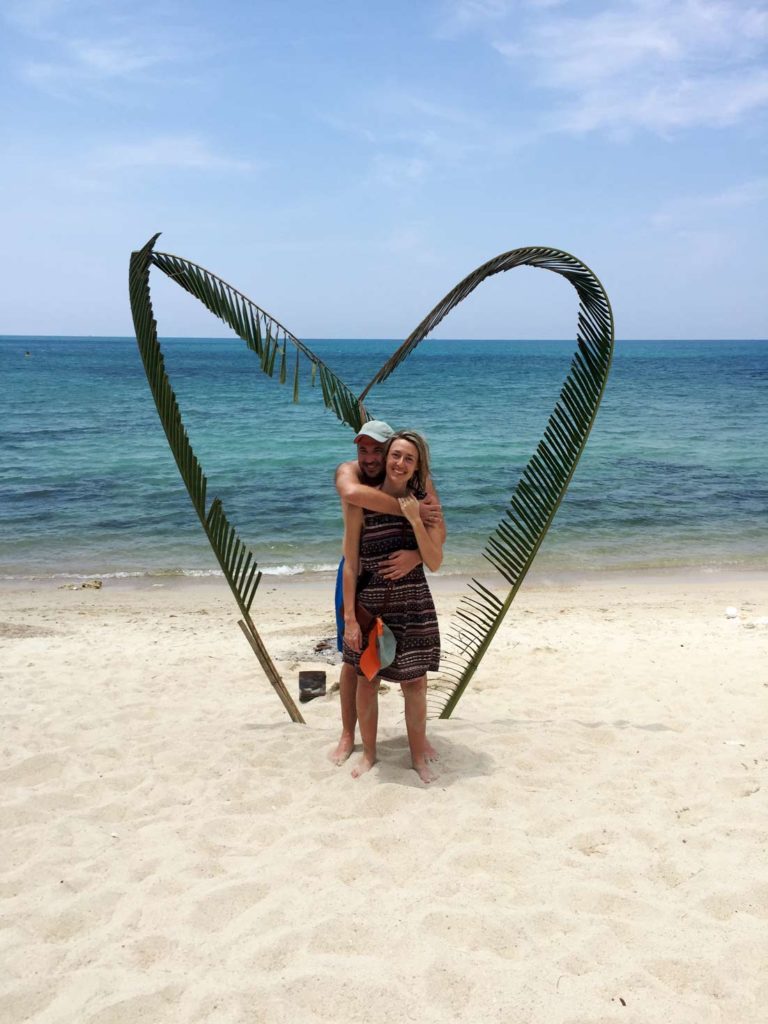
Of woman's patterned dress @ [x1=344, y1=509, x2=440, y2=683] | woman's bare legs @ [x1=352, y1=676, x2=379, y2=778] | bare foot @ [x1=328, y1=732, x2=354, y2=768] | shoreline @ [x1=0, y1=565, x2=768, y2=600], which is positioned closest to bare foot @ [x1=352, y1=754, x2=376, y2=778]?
woman's bare legs @ [x1=352, y1=676, x2=379, y2=778]

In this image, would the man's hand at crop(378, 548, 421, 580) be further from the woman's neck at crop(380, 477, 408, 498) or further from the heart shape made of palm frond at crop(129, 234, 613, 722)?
the heart shape made of palm frond at crop(129, 234, 613, 722)

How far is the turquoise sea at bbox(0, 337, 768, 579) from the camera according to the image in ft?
43.4

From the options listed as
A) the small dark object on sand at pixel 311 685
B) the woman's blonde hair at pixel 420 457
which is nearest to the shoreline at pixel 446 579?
the small dark object on sand at pixel 311 685

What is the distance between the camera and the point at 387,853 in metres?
3.72

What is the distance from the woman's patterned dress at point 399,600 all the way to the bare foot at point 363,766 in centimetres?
51

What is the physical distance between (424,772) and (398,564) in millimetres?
1118

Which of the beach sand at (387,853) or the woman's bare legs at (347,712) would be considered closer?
the beach sand at (387,853)

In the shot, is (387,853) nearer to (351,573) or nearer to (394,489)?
(351,573)

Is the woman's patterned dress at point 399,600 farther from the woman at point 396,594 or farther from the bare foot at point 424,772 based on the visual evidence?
the bare foot at point 424,772

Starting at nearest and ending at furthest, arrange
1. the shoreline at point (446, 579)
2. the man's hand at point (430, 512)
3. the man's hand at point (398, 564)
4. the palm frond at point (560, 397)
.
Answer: the man's hand at point (430, 512) → the man's hand at point (398, 564) → the palm frond at point (560, 397) → the shoreline at point (446, 579)

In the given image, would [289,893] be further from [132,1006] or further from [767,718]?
[767,718]

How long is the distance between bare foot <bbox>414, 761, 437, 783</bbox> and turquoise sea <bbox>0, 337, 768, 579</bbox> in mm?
7833

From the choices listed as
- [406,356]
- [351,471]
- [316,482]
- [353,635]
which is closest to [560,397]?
[406,356]

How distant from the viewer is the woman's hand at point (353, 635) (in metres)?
4.26
